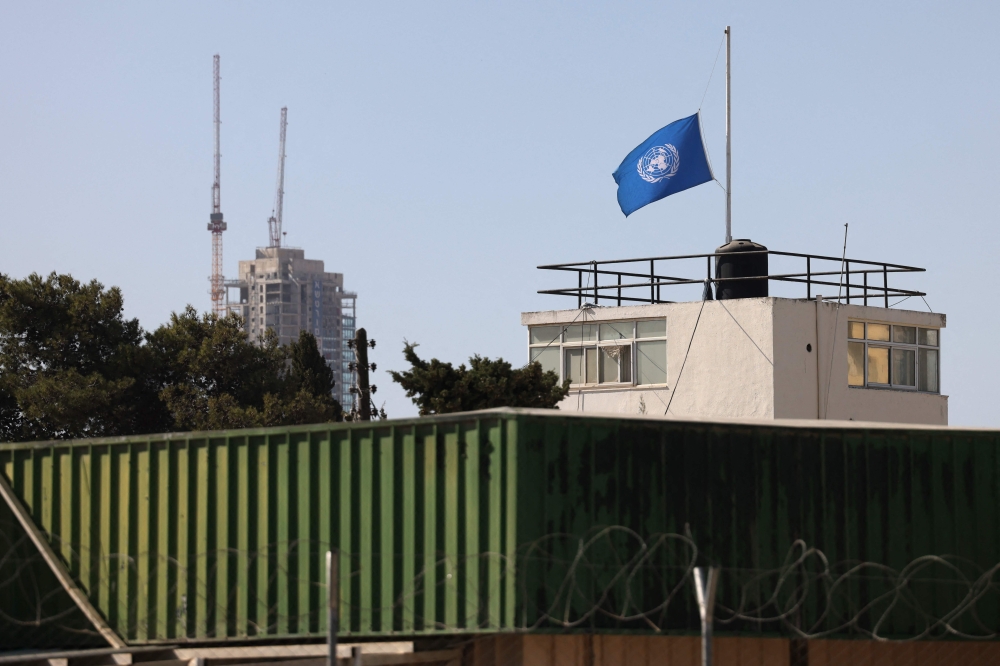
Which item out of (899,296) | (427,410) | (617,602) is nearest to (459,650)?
(617,602)

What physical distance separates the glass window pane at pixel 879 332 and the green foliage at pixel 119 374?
30729 millimetres

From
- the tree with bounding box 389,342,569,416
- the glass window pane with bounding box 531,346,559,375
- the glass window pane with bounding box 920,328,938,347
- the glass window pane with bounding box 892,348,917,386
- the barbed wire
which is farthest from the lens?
the glass window pane with bounding box 920,328,938,347

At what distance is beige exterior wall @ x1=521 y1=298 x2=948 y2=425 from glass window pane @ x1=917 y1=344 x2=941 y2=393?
1.41 meters

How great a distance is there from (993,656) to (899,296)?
22.0 meters

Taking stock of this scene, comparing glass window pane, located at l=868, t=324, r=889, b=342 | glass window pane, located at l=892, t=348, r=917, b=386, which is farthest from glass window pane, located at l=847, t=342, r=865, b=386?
glass window pane, located at l=892, t=348, r=917, b=386

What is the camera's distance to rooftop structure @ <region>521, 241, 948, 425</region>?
1325 inches

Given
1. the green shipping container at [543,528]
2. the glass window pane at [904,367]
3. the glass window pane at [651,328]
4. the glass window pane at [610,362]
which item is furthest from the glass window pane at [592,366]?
the green shipping container at [543,528]

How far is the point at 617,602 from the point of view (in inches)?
575

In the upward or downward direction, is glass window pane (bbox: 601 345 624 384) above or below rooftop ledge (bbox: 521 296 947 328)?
below

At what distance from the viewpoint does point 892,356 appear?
36.8 meters

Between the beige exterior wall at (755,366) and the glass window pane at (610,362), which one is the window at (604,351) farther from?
the beige exterior wall at (755,366)

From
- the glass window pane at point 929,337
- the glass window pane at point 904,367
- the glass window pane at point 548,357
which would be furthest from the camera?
the glass window pane at point 929,337

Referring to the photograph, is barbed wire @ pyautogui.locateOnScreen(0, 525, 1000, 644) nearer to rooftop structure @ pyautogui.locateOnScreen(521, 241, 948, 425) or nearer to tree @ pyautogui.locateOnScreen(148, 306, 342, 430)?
rooftop structure @ pyautogui.locateOnScreen(521, 241, 948, 425)

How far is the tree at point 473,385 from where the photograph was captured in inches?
1299
